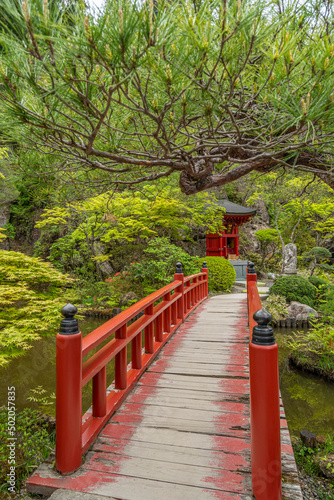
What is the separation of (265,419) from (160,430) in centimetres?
93

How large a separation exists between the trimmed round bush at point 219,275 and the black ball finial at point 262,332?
9275 millimetres

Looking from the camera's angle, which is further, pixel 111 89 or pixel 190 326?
pixel 190 326

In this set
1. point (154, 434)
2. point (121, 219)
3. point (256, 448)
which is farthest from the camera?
point (121, 219)

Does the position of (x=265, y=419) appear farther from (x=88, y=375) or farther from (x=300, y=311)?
(x=300, y=311)

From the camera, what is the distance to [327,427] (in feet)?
13.2

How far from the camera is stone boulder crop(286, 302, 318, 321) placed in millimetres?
8578

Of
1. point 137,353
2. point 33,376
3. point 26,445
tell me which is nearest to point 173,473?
point 137,353

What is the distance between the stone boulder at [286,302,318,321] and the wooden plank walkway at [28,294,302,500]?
600 cm

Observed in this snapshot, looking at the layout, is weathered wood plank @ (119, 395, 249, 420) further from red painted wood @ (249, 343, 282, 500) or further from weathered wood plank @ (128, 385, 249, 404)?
red painted wood @ (249, 343, 282, 500)

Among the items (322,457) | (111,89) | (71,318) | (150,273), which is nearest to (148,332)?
(71,318)

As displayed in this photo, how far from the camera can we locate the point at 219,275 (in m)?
10.9

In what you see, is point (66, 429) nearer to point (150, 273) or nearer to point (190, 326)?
point (190, 326)

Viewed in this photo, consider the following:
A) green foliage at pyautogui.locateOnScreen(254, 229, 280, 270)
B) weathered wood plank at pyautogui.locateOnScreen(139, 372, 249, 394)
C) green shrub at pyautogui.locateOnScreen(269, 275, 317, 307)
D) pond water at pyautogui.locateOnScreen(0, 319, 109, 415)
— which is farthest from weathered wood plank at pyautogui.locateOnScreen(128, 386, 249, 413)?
green foliage at pyautogui.locateOnScreen(254, 229, 280, 270)

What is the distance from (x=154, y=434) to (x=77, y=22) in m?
2.46
